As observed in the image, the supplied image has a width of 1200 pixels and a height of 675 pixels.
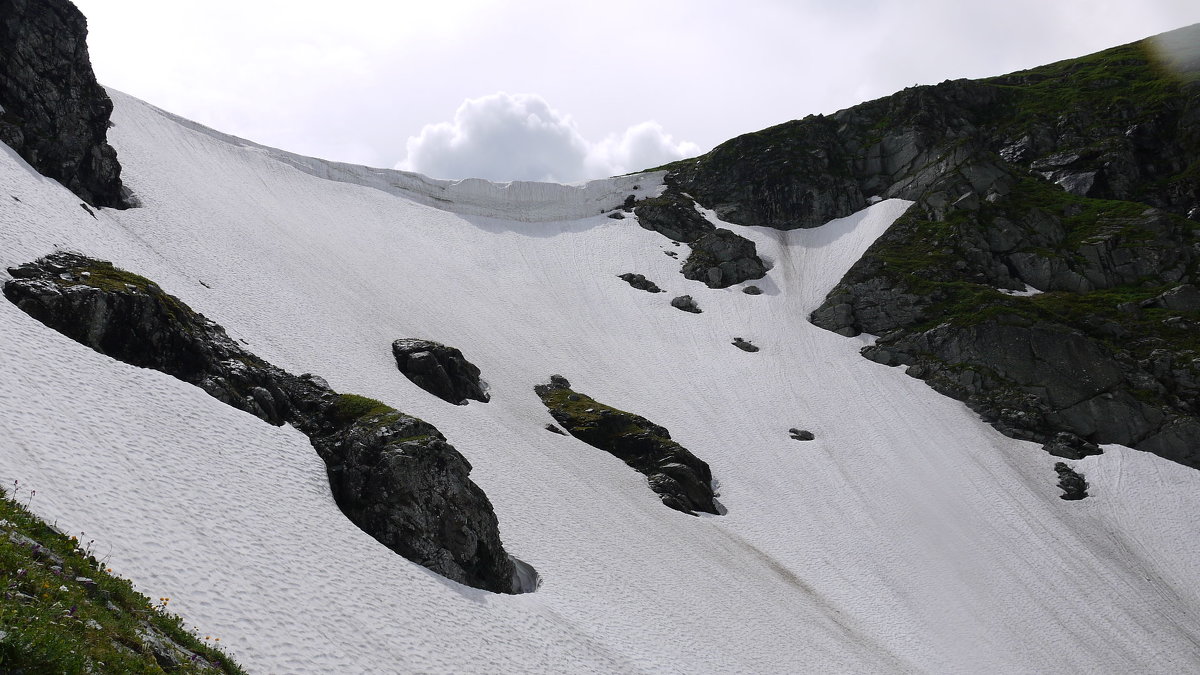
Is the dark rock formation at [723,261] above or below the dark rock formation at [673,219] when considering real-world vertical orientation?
below

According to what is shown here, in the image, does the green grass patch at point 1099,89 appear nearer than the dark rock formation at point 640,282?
No

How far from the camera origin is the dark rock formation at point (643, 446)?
4994 cm

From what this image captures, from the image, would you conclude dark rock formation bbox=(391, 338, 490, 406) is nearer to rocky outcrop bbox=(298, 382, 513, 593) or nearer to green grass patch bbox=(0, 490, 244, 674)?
rocky outcrop bbox=(298, 382, 513, 593)

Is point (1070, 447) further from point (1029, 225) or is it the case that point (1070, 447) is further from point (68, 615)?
point (68, 615)

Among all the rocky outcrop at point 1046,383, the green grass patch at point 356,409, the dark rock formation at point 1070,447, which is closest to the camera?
the green grass patch at point 356,409

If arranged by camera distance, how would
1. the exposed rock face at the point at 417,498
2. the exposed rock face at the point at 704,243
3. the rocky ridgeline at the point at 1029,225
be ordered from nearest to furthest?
the exposed rock face at the point at 417,498 < the rocky ridgeline at the point at 1029,225 < the exposed rock face at the point at 704,243

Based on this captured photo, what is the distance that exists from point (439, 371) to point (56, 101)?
39.1m

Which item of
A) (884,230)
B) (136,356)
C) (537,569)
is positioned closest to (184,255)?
(136,356)

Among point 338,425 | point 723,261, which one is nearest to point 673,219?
point 723,261

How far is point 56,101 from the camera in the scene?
56.6 meters

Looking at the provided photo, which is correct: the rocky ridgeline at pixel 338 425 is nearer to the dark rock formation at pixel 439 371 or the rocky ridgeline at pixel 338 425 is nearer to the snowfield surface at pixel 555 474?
the snowfield surface at pixel 555 474

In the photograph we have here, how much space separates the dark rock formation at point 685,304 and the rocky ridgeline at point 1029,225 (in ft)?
50.6

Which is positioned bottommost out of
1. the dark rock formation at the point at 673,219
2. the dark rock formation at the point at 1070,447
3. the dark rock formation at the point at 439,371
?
the dark rock formation at the point at 439,371

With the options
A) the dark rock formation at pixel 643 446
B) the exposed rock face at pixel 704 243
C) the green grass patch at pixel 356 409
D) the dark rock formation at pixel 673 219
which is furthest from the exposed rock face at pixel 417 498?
the dark rock formation at pixel 673 219
